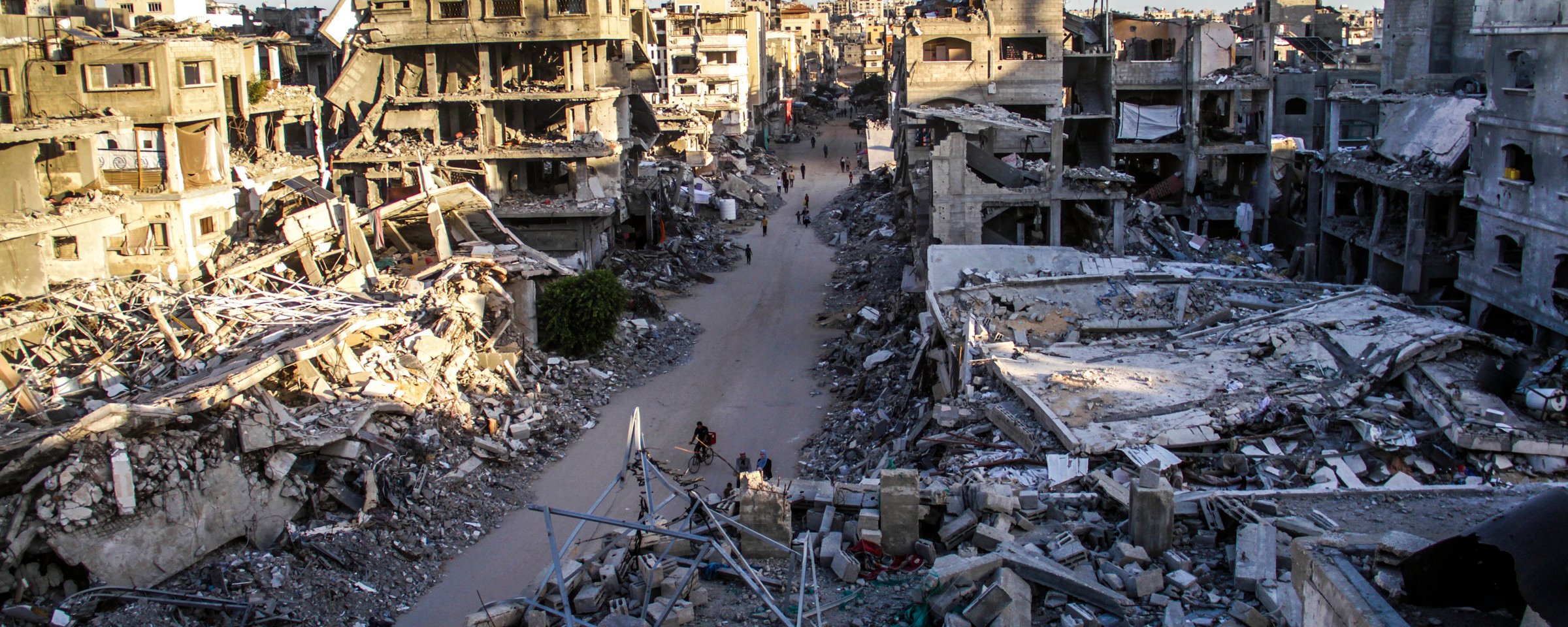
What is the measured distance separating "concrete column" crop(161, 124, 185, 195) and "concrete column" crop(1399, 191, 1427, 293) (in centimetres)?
2931

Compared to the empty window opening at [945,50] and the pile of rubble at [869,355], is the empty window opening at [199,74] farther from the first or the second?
the empty window opening at [945,50]

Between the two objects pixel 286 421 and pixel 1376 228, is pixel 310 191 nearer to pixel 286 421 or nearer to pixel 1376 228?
pixel 286 421

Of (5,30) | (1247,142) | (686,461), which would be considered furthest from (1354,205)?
(5,30)

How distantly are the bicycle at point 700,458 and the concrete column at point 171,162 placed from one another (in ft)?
47.8

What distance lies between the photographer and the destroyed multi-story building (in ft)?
72.8

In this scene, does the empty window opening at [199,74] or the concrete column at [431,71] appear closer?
the empty window opening at [199,74]

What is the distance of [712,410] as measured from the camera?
2470 centimetres

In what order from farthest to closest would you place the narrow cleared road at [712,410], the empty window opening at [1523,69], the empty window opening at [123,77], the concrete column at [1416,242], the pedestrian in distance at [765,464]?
the concrete column at [1416,242], the empty window opening at [123,77], the empty window opening at [1523,69], the pedestrian in distance at [765,464], the narrow cleared road at [712,410]

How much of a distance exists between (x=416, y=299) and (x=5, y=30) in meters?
14.6

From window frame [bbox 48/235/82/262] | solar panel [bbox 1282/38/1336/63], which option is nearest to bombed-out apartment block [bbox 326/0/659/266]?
window frame [bbox 48/235/82/262]

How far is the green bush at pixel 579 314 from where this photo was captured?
26.6m

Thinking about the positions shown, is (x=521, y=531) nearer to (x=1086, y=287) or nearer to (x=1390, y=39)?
(x=1086, y=287)

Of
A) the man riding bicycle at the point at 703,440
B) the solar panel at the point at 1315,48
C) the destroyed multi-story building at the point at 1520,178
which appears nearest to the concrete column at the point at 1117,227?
the destroyed multi-story building at the point at 1520,178

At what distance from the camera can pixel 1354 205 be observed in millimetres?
33312
